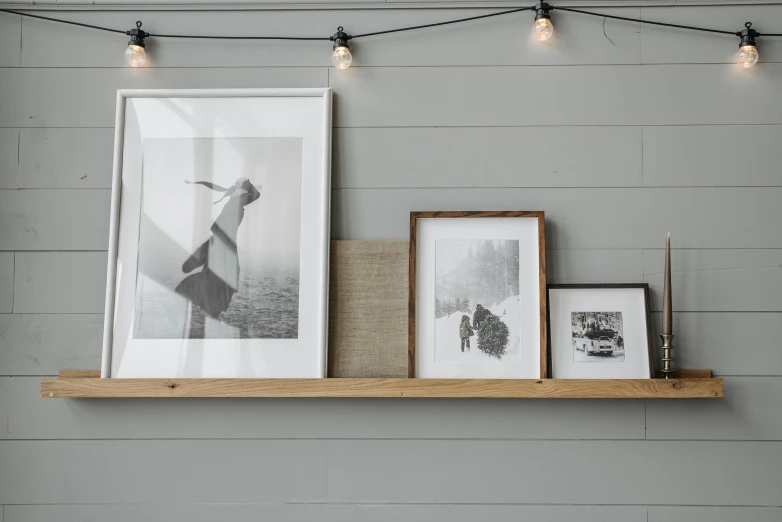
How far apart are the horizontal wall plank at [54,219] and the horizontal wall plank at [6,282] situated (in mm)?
28

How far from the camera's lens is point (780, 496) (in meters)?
1.52

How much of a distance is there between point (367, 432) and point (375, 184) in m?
0.63

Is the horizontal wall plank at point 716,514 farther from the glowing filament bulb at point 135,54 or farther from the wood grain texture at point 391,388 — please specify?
the glowing filament bulb at point 135,54

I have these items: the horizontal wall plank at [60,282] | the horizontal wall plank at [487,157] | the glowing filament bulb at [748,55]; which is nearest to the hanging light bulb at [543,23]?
the horizontal wall plank at [487,157]

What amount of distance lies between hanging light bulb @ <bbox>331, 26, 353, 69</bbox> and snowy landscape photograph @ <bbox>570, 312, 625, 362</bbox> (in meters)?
0.86

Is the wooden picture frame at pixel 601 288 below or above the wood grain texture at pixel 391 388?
above

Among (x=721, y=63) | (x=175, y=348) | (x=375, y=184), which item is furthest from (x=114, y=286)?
(x=721, y=63)

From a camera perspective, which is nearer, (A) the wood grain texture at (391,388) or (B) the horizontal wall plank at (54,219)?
(A) the wood grain texture at (391,388)

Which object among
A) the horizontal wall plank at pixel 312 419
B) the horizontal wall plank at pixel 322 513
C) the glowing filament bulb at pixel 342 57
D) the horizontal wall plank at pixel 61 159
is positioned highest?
the glowing filament bulb at pixel 342 57

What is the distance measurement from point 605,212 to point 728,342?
1.45 feet

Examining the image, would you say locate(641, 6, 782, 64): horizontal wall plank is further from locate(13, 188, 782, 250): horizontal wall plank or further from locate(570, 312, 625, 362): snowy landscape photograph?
locate(570, 312, 625, 362): snowy landscape photograph

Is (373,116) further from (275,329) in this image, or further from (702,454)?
(702,454)

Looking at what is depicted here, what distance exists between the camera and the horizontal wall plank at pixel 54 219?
1.60 meters

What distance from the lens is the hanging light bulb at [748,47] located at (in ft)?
5.09
